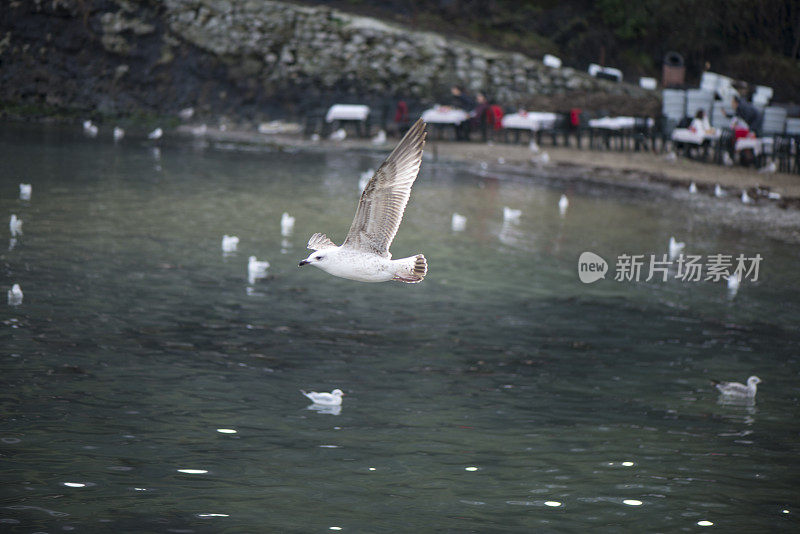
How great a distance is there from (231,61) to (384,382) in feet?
103

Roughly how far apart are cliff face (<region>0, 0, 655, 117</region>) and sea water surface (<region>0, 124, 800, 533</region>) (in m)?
19.1

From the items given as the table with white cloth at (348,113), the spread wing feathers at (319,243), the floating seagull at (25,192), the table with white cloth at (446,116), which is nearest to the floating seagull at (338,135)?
the table with white cloth at (348,113)

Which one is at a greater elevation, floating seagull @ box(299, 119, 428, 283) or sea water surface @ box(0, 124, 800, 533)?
floating seagull @ box(299, 119, 428, 283)

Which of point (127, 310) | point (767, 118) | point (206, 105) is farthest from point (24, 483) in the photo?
point (206, 105)

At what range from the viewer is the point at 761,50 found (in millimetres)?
44656

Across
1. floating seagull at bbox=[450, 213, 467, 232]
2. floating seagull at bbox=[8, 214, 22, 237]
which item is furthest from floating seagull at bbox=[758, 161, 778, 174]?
floating seagull at bbox=[8, 214, 22, 237]

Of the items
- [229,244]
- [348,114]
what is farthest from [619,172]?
[229,244]

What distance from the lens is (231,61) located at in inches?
1625

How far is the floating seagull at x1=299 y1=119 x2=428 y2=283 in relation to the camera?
27.9 feet

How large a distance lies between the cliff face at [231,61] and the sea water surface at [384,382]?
19.1m

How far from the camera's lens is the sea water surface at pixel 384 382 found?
30.1 feet

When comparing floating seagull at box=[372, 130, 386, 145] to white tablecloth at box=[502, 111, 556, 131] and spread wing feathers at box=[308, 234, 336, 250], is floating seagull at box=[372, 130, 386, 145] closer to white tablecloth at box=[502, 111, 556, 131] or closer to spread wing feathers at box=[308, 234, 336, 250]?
white tablecloth at box=[502, 111, 556, 131]

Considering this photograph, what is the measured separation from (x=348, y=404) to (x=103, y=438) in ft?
9.06

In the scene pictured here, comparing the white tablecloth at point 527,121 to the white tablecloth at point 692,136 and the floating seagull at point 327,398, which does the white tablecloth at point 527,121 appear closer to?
the white tablecloth at point 692,136
